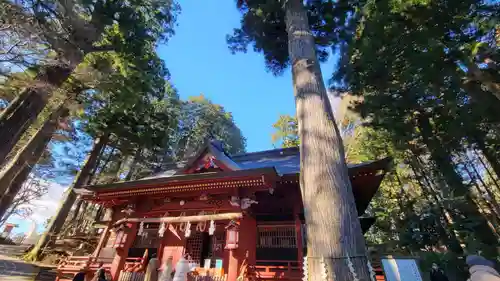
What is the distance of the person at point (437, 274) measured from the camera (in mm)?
5107

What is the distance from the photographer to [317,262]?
2.33 m

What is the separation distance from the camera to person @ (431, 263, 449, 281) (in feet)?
16.8

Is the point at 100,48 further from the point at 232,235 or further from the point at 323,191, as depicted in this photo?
the point at 323,191

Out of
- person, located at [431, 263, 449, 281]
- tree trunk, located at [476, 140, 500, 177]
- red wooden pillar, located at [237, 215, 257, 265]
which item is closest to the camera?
person, located at [431, 263, 449, 281]

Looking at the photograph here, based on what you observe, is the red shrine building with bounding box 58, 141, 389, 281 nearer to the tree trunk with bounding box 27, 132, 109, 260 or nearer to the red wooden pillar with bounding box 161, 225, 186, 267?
the red wooden pillar with bounding box 161, 225, 186, 267

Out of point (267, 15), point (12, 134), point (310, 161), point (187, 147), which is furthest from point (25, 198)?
point (310, 161)

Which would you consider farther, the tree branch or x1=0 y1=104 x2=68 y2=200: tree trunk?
x1=0 y1=104 x2=68 y2=200: tree trunk

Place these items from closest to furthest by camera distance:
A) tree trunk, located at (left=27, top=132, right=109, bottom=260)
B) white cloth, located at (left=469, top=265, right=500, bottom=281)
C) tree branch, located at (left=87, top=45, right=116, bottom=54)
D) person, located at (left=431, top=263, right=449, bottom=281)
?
white cloth, located at (left=469, top=265, right=500, bottom=281)
person, located at (left=431, top=263, right=449, bottom=281)
tree branch, located at (left=87, top=45, right=116, bottom=54)
tree trunk, located at (left=27, top=132, right=109, bottom=260)

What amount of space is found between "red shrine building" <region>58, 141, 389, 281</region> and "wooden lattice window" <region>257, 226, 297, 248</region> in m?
0.03

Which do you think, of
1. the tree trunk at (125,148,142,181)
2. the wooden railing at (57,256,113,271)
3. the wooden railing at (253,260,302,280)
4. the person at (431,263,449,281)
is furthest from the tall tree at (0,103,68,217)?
the person at (431,263,449,281)

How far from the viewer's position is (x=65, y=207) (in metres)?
10.6

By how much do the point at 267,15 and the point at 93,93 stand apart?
9.35m

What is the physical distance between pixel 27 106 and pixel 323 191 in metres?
6.99

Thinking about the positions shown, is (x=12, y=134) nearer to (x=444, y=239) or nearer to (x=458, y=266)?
(x=458, y=266)
